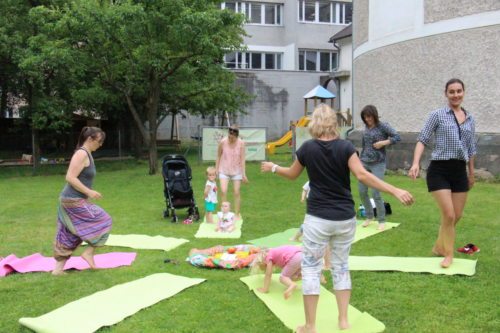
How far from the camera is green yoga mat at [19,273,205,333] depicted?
14.5ft

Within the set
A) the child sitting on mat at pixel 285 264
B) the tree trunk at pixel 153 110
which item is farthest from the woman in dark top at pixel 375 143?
the tree trunk at pixel 153 110

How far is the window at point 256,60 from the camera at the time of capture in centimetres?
3750

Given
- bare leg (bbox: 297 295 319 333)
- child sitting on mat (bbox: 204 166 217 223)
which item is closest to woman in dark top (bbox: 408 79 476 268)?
bare leg (bbox: 297 295 319 333)

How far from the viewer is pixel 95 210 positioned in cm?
615

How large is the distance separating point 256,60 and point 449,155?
3342 cm

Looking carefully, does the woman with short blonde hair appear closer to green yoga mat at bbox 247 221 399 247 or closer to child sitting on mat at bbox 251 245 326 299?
child sitting on mat at bbox 251 245 326 299

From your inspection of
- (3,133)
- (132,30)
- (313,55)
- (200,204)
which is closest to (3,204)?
(200,204)

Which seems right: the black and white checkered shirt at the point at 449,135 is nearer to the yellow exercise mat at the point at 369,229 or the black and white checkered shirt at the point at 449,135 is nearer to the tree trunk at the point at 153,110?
the yellow exercise mat at the point at 369,229

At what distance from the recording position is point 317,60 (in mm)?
38094

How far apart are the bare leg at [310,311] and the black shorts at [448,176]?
2.57 m

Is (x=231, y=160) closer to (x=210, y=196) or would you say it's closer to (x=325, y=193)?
(x=210, y=196)

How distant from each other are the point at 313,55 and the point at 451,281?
3393 cm

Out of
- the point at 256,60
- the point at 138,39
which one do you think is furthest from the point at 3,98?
the point at 256,60

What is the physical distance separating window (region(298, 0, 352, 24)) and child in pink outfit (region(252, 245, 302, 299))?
3406 cm
